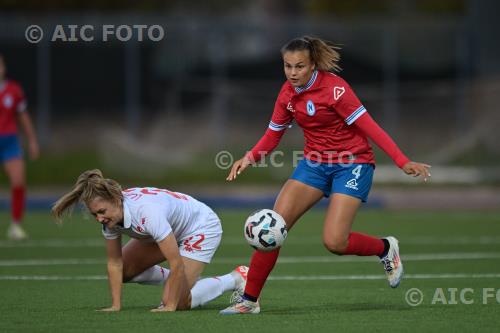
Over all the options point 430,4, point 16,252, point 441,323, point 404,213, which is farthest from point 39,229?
point 430,4

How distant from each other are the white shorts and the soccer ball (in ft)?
2.04

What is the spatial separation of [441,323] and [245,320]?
146 centimetres

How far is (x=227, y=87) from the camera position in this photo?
2853cm

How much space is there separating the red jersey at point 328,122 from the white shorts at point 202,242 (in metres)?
0.68

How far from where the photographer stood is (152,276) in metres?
9.67

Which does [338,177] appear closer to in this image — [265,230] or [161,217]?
[265,230]

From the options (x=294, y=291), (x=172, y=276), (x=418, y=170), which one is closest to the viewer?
(x=172, y=276)

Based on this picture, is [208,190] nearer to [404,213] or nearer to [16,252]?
[404,213]

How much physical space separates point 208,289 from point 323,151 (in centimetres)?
147

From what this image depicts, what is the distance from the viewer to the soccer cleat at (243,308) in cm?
916

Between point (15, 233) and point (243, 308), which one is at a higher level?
point (243, 308)

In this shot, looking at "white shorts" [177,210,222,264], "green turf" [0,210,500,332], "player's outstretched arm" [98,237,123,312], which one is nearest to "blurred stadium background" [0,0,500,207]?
"green turf" [0,210,500,332]

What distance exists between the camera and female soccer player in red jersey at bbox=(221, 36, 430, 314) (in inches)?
364

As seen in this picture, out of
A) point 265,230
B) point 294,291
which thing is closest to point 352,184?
point 265,230
